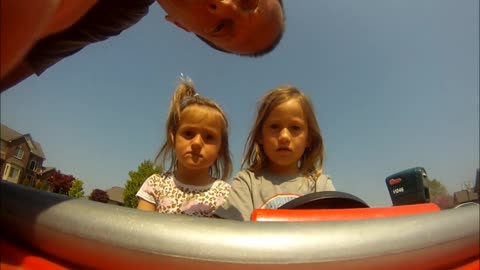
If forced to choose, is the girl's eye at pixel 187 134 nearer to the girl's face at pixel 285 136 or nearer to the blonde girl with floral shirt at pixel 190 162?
the blonde girl with floral shirt at pixel 190 162

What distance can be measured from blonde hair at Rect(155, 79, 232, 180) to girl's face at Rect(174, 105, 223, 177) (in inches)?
1.4

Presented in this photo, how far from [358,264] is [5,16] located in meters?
0.44

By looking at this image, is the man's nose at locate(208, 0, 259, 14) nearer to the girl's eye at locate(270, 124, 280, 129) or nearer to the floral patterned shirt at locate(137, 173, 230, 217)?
the girl's eye at locate(270, 124, 280, 129)

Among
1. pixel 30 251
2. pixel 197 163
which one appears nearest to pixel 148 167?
pixel 197 163

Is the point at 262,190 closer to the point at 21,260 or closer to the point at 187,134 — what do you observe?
the point at 187,134

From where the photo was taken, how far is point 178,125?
1.47 meters

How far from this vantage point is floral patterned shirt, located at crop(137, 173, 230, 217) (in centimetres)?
136

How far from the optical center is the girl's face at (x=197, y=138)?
1.38 m

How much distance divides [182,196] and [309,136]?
1.93 feet

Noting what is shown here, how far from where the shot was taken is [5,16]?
1.02 ft

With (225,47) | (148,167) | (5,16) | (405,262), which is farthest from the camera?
(148,167)

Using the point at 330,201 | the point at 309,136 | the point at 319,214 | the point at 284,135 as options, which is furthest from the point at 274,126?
the point at 319,214

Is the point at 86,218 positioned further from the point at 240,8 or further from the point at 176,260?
the point at 240,8

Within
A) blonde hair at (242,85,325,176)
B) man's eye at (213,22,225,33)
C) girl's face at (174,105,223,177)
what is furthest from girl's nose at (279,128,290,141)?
man's eye at (213,22,225,33)
